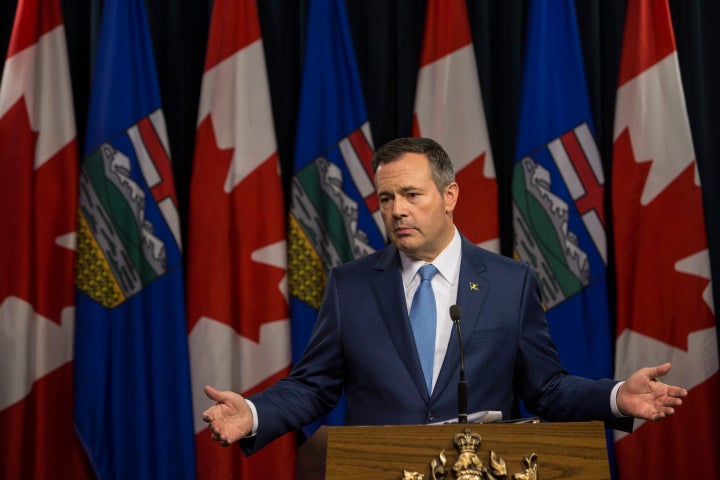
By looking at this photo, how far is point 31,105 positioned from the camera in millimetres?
4656

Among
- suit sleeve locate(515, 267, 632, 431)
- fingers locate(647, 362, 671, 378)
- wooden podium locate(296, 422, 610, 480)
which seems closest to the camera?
wooden podium locate(296, 422, 610, 480)

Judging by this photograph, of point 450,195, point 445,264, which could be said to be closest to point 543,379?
point 445,264

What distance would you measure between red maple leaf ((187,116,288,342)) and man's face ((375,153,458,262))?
6.68 ft

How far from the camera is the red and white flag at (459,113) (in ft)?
15.6

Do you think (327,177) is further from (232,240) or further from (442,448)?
(442,448)

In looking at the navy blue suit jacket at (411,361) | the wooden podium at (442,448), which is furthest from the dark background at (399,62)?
the wooden podium at (442,448)

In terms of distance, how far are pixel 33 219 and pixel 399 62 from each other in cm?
205

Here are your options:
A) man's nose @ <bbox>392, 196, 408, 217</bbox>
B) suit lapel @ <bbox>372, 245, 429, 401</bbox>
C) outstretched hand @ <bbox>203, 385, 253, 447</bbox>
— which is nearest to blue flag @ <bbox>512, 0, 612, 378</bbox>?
suit lapel @ <bbox>372, 245, 429, 401</bbox>

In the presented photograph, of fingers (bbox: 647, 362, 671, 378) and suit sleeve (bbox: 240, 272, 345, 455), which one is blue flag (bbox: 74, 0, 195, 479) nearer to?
suit sleeve (bbox: 240, 272, 345, 455)

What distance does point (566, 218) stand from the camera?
4.70m

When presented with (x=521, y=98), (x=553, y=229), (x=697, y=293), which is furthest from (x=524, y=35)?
(x=697, y=293)

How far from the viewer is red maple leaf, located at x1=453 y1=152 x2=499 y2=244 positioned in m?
4.73

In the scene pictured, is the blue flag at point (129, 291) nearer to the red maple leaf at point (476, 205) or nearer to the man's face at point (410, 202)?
the red maple leaf at point (476, 205)

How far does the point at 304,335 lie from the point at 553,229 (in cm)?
136
